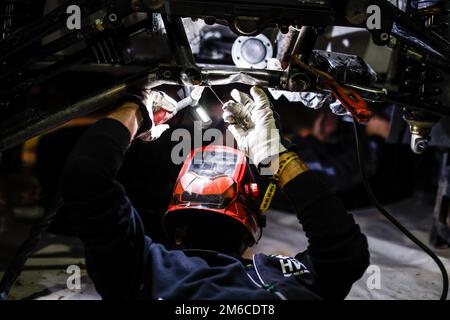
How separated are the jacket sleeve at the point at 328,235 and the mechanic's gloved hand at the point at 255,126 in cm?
13

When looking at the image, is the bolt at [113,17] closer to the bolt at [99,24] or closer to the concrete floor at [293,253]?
the bolt at [99,24]

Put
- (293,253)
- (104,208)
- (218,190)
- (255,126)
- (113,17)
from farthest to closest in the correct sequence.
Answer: (293,253) < (218,190) < (255,126) < (113,17) < (104,208)

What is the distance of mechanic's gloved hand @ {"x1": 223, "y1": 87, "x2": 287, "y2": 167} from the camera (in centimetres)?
139

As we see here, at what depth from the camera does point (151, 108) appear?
1.49 m

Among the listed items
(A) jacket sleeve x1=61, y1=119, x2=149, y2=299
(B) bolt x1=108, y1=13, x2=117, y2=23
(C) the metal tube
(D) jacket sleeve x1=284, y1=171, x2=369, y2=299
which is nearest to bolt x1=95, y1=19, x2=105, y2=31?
(B) bolt x1=108, y1=13, x2=117, y2=23

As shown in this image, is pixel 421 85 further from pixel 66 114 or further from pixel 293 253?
pixel 66 114

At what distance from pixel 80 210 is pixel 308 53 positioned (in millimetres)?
881

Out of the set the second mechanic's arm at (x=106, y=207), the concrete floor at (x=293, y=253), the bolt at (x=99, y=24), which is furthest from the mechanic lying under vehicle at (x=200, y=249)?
the concrete floor at (x=293, y=253)

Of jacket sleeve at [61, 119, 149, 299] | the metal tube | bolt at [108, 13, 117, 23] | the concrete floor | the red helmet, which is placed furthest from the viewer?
the concrete floor

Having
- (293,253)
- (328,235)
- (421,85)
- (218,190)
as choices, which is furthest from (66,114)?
(293,253)

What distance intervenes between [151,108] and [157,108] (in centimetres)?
5

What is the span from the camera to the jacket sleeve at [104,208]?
3.92 ft

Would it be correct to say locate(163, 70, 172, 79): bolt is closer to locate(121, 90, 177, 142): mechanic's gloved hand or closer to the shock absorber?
locate(121, 90, 177, 142): mechanic's gloved hand
